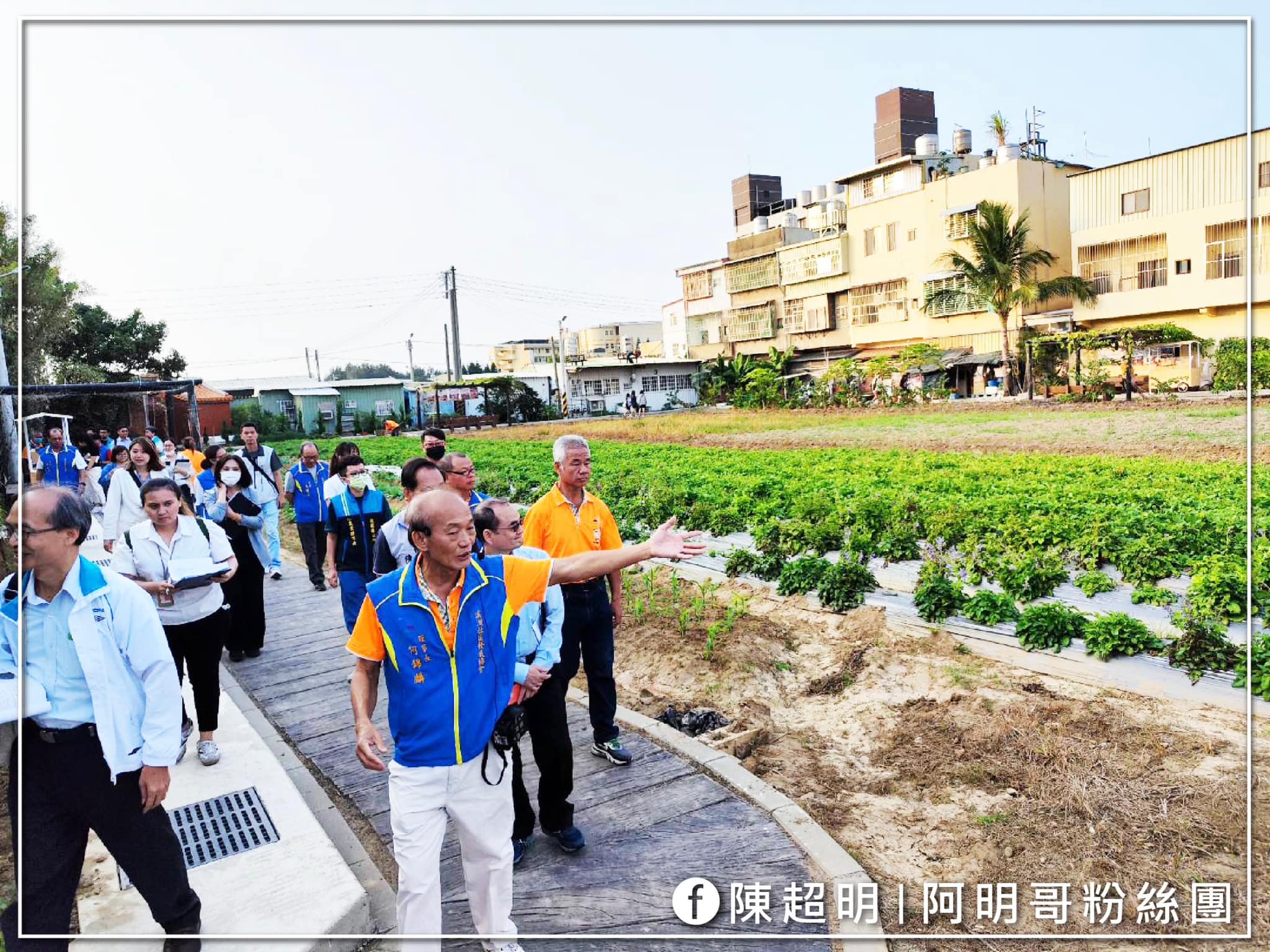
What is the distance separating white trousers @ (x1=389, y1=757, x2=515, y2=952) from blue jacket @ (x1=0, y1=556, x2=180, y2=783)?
0.80 m

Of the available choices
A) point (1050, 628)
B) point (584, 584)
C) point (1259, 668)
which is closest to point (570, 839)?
point (584, 584)

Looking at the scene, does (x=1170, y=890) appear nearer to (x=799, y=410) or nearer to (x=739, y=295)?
(x=799, y=410)

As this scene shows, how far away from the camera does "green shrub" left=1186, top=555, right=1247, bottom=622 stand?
6.11m

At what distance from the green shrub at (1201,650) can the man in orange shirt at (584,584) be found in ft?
12.0

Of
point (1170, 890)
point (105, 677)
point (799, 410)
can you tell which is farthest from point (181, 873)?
point (799, 410)

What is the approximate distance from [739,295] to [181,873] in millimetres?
48869

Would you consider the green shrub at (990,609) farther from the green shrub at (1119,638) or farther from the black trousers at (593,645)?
the black trousers at (593,645)

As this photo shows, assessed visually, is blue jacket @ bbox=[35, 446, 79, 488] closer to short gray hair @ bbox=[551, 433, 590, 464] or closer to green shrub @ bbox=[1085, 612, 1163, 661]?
short gray hair @ bbox=[551, 433, 590, 464]

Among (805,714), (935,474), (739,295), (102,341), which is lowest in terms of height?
(805,714)

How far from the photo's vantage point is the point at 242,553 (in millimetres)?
7594

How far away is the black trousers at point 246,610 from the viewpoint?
7.34 metres

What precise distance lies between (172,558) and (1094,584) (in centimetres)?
664

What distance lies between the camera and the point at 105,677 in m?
2.88

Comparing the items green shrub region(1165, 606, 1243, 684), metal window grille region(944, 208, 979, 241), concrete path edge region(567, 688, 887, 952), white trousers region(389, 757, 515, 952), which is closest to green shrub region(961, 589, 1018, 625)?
green shrub region(1165, 606, 1243, 684)
